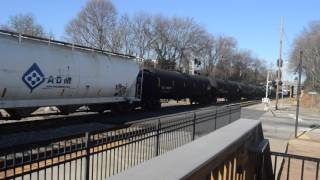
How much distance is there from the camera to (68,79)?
2033 centimetres

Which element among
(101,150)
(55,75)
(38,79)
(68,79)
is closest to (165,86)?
(68,79)

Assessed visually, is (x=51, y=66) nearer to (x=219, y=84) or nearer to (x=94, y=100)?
(x=94, y=100)

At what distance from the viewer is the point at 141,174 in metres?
3.39

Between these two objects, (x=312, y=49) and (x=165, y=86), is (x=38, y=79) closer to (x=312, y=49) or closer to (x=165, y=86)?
(x=165, y=86)

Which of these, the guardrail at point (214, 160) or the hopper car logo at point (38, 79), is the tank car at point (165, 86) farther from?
the guardrail at point (214, 160)

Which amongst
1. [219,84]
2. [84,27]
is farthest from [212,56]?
[219,84]

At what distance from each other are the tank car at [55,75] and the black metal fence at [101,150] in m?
7.31

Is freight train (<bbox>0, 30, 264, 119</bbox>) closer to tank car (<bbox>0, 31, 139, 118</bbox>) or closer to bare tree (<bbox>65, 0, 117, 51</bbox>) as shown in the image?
tank car (<bbox>0, 31, 139, 118</bbox>)

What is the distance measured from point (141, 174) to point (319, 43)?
99.9 meters

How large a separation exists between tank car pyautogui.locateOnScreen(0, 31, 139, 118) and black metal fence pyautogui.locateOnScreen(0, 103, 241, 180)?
24.0 feet

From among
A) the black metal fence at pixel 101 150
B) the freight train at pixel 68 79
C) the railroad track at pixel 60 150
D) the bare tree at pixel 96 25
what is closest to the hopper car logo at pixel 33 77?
the freight train at pixel 68 79

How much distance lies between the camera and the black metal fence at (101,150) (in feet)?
15.0

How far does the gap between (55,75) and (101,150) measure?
44.5 feet

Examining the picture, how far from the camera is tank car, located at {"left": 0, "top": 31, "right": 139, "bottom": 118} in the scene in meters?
16.5
